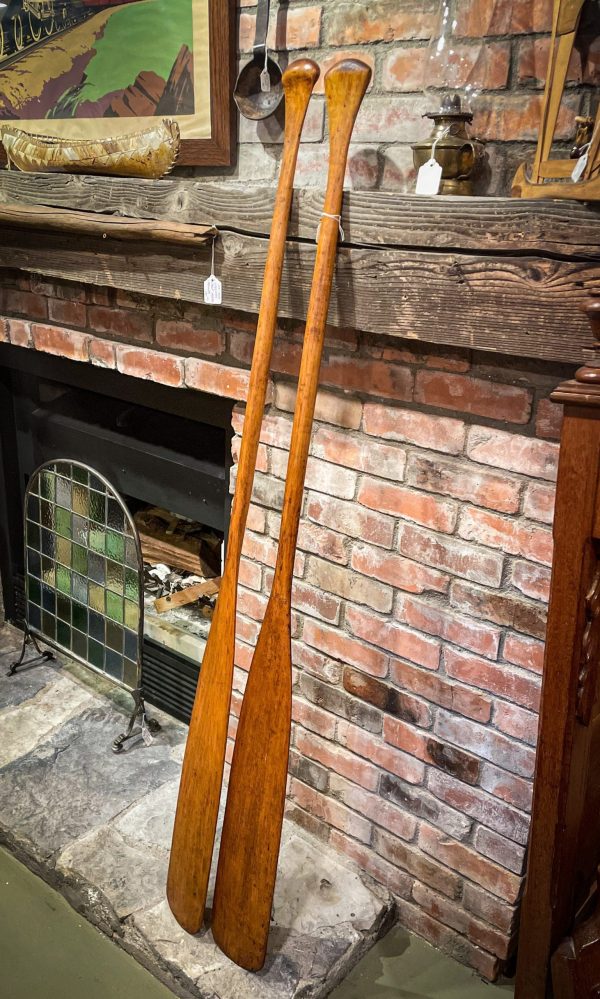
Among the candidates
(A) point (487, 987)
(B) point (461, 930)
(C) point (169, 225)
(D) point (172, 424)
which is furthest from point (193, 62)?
(A) point (487, 987)

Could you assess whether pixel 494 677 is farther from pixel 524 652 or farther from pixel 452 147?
pixel 452 147

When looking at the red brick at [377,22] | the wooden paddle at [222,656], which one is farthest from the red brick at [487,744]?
the red brick at [377,22]

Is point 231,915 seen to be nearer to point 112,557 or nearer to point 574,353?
point 112,557

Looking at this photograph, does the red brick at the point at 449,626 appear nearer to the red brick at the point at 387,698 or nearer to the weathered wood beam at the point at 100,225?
the red brick at the point at 387,698

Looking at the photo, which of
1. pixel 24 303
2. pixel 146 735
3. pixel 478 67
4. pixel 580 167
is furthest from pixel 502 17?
pixel 146 735

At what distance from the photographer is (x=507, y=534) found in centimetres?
134

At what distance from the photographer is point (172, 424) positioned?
218 cm

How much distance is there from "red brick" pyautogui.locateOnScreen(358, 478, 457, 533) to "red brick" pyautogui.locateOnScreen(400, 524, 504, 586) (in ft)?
0.08

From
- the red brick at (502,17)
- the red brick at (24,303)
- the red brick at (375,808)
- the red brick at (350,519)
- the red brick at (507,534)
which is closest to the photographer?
the red brick at (502,17)

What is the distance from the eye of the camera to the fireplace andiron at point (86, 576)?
213 cm

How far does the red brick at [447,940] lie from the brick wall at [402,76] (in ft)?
4.71

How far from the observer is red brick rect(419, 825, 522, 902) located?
4.90 ft

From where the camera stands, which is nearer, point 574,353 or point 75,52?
point 574,353

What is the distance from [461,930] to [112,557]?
1.25 m
